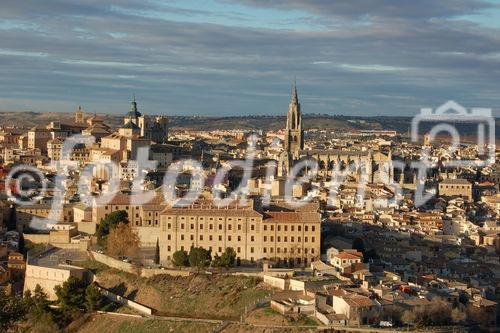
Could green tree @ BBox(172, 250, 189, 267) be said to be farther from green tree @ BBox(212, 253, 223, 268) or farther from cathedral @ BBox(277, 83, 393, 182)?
cathedral @ BBox(277, 83, 393, 182)

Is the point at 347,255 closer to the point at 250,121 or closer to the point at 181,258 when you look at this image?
the point at 181,258

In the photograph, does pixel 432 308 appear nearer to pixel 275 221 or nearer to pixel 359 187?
pixel 275 221

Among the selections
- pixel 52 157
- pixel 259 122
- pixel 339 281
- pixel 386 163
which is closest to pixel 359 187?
pixel 386 163

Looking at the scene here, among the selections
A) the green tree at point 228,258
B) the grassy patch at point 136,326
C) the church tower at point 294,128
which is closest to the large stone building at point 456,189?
the church tower at point 294,128

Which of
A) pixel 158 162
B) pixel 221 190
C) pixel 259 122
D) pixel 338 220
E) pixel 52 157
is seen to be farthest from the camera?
pixel 259 122

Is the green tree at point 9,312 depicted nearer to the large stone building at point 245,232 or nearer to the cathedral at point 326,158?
the large stone building at point 245,232

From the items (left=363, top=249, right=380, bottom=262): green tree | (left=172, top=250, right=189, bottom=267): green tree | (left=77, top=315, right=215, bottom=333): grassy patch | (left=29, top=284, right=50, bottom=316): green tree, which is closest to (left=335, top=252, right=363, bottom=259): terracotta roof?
(left=363, top=249, right=380, bottom=262): green tree
